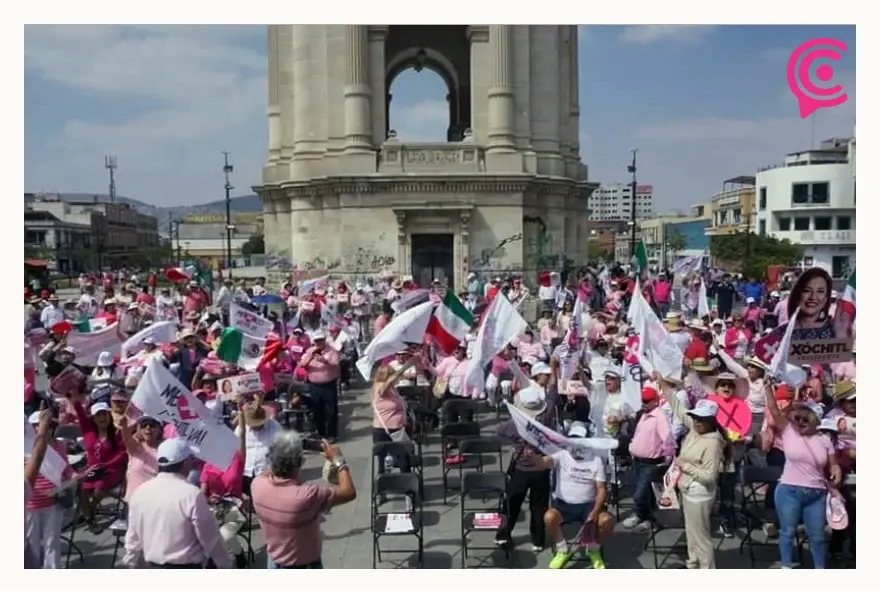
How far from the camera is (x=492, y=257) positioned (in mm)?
34281

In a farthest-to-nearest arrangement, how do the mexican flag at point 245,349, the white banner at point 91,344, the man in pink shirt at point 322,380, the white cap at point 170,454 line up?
the white banner at point 91,344, the mexican flag at point 245,349, the man in pink shirt at point 322,380, the white cap at point 170,454

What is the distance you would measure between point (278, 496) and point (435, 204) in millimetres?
28161

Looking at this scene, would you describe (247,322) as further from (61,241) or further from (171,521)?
(61,241)

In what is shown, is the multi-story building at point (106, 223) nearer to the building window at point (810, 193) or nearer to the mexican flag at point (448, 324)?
the building window at point (810, 193)

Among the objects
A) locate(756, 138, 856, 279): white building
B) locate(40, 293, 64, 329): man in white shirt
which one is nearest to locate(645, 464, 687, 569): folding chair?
locate(40, 293, 64, 329): man in white shirt

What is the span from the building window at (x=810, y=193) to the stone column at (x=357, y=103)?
190 feet

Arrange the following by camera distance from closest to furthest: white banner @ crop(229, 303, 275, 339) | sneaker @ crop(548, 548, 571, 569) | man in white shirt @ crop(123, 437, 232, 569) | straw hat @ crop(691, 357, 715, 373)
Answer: man in white shirt @ crop(123, 437, 232, 569), sneaker @ crop(548, 548, 571, 569), straw hat @ crop(691, 357, 715, 373), white banner @ crop(229, 303, 275, 339)

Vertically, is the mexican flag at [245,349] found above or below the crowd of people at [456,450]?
above

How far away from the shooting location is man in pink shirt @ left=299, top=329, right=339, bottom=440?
12.9 m

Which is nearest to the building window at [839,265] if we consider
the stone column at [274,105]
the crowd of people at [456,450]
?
the stone column at [274,105]

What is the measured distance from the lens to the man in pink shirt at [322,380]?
42.4 ft

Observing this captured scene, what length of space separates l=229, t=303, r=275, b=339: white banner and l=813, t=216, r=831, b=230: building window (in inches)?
2931

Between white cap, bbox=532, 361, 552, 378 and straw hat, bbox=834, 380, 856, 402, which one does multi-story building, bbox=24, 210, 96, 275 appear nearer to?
white cap, bbox=532, 361, 552, 378

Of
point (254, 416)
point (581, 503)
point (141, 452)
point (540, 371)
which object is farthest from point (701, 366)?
point (141, 452)
